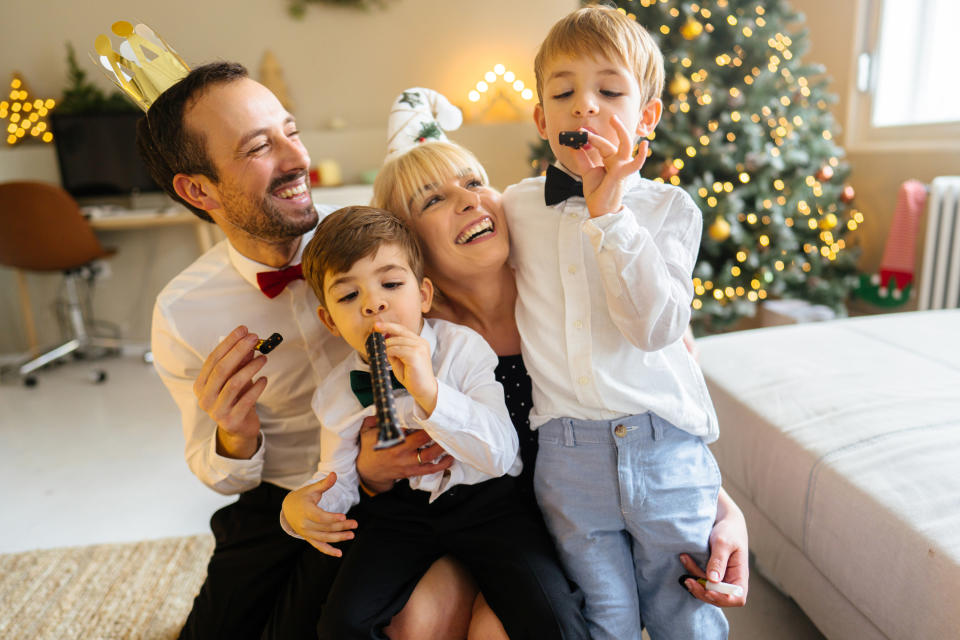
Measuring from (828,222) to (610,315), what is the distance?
2466 mm

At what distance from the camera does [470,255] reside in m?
1.14

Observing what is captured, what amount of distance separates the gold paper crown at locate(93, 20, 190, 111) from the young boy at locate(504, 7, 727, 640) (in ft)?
2.55

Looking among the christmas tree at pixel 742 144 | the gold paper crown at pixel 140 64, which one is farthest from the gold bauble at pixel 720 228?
the gold paper crown at pixel 140 64

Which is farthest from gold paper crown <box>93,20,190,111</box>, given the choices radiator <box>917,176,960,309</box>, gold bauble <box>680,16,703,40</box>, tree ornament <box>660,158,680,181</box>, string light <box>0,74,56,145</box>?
string light <box>0,74,56,145</box>

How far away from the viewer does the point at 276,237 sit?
1303 mm

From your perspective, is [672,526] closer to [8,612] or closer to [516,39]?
[8,612]

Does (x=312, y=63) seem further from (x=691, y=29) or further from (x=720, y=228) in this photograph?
(x=720, y=228)

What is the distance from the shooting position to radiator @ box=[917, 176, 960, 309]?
2.68m

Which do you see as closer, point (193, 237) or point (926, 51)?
point (926, 51)

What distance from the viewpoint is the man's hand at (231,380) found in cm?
110

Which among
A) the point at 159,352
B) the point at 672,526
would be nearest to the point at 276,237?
the point at 159,352

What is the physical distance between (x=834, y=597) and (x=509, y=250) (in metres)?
0.95

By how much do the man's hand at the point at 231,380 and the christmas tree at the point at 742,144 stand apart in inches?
86.0

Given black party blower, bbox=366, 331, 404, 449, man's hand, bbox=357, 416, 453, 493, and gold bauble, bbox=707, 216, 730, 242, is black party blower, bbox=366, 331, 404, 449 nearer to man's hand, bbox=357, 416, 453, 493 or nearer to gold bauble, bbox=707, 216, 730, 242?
man's hand, bbox=357, 416, 453, 493
